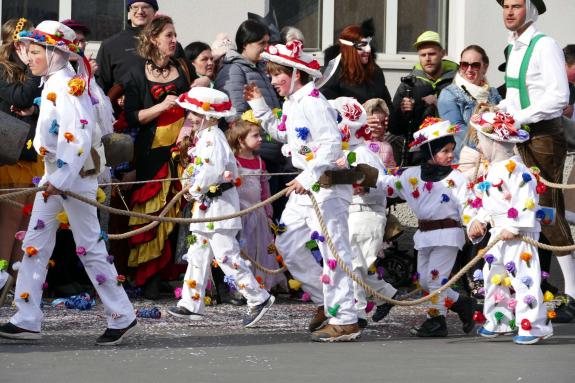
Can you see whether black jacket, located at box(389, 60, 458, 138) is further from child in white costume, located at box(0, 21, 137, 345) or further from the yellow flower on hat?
the yellow flower on hat

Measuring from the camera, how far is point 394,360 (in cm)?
902

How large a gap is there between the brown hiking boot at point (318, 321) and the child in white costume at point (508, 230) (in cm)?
111

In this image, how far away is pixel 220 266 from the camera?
1116 cm

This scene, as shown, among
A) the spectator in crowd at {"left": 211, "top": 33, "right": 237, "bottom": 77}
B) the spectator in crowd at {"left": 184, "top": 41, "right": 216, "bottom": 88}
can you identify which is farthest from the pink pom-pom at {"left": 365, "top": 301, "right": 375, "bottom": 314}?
the spectator in crowd at {"left": 211, "top": 33, "right": 237, "bottom": 77}

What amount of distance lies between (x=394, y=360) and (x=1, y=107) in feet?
14.3

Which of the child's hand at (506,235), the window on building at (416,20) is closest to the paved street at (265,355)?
the child's hand at (506,235)

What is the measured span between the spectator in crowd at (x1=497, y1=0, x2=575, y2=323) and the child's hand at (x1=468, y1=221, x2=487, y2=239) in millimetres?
904

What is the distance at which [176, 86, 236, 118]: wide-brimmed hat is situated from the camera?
11289mm

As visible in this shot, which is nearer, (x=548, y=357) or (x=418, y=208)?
(x=548, y=357)

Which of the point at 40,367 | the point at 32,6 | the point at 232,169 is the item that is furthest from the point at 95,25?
the point at 40,367

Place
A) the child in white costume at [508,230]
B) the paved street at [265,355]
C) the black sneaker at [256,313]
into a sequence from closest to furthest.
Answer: the paved street at [265,355] < the child in white costume at [508,230] < the black sneaker at [256,313]

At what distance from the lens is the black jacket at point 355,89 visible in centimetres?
1308

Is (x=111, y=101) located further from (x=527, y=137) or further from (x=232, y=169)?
(x=527, y=137)

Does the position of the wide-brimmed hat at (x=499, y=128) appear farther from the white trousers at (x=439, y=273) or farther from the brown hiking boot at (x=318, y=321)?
the brown hiking boot at (x=318, y=321)
